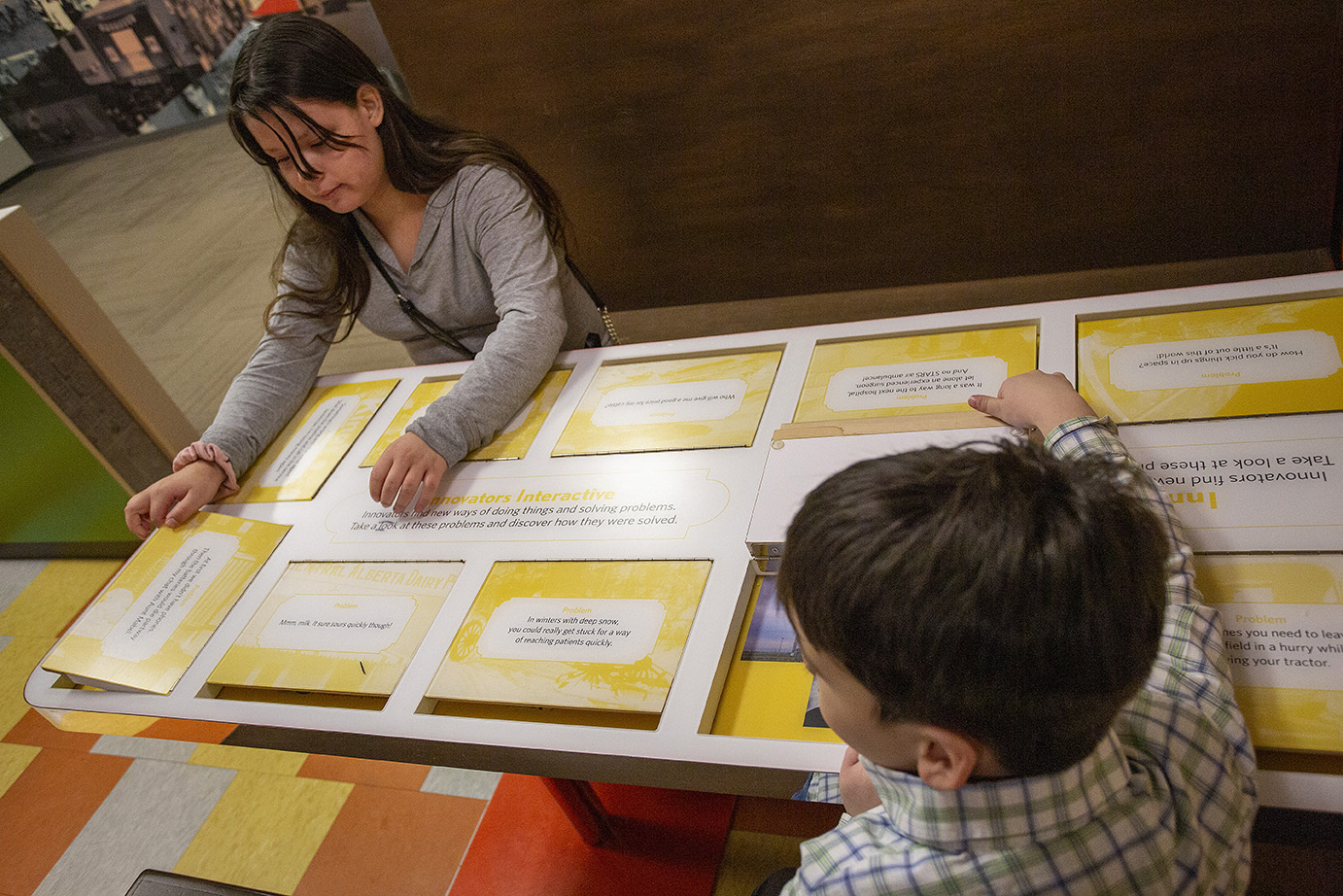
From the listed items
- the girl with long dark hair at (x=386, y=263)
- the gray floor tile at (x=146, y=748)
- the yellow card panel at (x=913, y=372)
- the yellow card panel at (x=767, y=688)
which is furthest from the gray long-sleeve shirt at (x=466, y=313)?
the gray floor tile at (x=146, y=748)

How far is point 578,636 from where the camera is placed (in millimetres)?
902

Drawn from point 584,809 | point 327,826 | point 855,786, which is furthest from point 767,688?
point 327,826

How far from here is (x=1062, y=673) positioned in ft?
1.61

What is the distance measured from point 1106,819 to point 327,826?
1.70 metres

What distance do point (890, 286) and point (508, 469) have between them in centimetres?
160

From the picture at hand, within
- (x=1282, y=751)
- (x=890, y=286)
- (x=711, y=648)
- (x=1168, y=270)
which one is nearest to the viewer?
(x=1282, y=751)

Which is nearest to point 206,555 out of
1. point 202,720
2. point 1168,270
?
point 202,720

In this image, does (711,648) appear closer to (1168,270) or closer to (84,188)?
(1168,270)

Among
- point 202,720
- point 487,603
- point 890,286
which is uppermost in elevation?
point 890,286

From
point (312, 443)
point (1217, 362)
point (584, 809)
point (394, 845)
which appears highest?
point (1217, 362)

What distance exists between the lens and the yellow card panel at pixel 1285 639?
0.64 metres

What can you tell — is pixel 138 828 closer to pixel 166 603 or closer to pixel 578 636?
pixel 166 603

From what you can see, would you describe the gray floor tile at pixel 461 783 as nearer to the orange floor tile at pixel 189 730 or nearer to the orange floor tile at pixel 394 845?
the orange floor tile at pixel 394 845

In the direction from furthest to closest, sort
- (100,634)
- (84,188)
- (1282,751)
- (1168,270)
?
1. (84,188)
2. (1168,270)
3. (100,634)
4. (1282,751)
